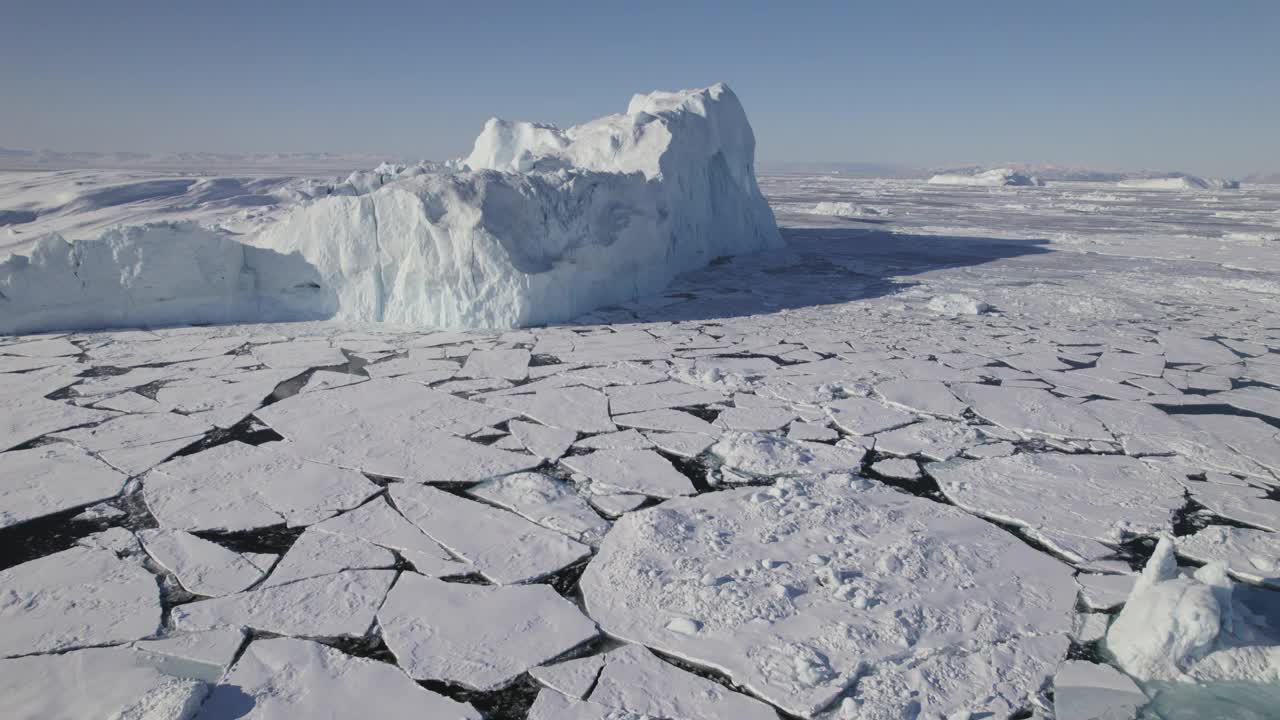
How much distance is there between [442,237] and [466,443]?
13.1 ft

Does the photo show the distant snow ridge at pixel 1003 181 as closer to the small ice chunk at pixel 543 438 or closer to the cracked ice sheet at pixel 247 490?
the small ice chunk at pixel 543 438

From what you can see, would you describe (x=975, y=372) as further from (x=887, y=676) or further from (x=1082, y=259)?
(x=1082, y=259)

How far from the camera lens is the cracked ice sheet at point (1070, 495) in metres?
3.72

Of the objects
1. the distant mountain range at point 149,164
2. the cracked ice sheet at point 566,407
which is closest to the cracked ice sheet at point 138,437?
the cracked ice sheet at point 566,407

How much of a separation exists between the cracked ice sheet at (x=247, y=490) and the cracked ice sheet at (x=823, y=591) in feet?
5.51

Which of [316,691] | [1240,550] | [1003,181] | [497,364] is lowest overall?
[316,691]

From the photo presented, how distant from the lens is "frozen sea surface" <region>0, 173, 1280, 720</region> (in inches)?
102

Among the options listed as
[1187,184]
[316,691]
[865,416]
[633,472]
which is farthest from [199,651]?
[1187,184]

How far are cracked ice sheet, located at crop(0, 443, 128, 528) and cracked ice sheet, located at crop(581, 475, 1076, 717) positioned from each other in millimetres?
2965

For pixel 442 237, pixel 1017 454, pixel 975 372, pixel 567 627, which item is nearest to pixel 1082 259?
pixel 975 372

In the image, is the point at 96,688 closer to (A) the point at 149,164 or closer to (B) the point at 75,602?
(B) the point at 75,602

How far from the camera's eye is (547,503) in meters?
3.92

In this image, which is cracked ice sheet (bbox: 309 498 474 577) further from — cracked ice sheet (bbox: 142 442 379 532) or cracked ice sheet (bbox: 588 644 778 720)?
cracked ice sheet (bbox: 588 644 778 720)

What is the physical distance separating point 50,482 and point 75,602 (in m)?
1.52
